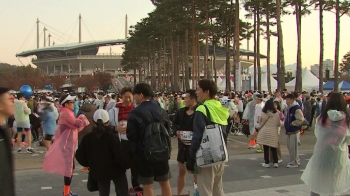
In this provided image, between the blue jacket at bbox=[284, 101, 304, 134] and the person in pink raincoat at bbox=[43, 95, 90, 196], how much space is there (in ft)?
15.9

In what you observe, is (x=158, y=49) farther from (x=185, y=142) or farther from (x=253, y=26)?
A: (x=185, y=142)

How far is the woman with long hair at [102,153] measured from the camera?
4.91 meters

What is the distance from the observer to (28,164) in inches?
358

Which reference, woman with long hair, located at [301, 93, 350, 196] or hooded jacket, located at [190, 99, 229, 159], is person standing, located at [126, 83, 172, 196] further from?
woman with long hair, located at [301, 93, 350, 196]

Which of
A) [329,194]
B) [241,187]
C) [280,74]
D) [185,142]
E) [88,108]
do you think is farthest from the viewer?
[280,74]

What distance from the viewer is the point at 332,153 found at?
16.8 ft

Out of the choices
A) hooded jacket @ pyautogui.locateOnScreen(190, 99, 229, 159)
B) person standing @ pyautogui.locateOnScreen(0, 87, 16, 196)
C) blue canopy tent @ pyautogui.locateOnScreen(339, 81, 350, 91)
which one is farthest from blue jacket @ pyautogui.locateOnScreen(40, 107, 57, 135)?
blue canopy tent @ pyautogui.locateOnScreen(339, 81, 350, 91)

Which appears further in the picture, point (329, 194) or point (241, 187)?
point (241, 187)

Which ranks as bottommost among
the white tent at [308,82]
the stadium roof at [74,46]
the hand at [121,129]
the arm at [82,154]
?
the arm at [82,154]

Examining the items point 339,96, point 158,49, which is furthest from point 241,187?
point 158,49

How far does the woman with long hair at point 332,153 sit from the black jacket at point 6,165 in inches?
154

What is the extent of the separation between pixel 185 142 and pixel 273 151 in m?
3.67

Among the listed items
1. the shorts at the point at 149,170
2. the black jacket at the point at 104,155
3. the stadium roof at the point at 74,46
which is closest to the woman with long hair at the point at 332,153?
the shorts at the point at 149,170

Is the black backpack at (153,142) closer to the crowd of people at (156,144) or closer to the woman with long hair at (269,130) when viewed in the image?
the crowd of people at (156,144)
